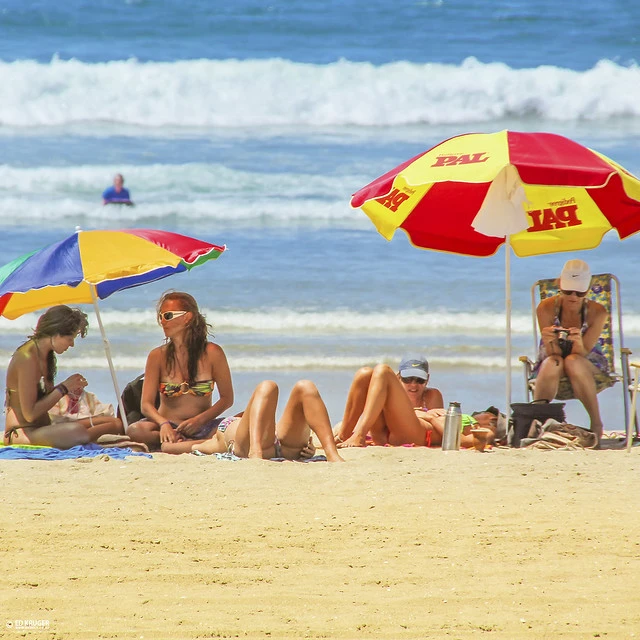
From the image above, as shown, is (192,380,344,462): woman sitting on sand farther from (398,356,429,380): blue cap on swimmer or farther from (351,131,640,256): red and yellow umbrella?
(351,131,640,256): red and yellow umbrella

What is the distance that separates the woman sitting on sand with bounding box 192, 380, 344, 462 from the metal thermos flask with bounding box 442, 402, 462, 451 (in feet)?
2.12

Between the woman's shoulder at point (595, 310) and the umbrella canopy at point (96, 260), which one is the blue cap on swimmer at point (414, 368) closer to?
the woman's shoulder at point (595, 310)

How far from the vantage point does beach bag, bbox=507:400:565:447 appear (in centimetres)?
572

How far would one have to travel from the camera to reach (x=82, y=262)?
→ 534cm

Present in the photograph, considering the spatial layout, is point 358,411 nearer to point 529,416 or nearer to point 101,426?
point 529,416

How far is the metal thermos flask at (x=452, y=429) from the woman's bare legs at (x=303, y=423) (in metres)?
0.64

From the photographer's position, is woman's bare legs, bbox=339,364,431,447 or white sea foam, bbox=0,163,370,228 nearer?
woman's bare legs, bbox=339,364,431,447

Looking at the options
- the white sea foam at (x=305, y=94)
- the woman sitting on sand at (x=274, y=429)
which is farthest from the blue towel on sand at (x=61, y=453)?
the white sea foam at (x=305, y=94)

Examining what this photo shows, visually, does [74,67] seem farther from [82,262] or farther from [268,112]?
[82,262]

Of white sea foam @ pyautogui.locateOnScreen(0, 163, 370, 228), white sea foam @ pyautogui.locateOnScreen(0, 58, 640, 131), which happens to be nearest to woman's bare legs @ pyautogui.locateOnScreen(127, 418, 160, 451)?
white sea foam @ pyautogui.locateOnScreen(0, 163, 370, 228)

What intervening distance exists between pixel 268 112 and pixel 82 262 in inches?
680

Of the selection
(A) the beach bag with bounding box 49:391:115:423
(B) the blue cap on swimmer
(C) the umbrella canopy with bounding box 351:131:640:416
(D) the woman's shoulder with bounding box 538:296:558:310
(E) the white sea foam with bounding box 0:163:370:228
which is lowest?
(A) the beach bag with bounding box 49:391:115:423

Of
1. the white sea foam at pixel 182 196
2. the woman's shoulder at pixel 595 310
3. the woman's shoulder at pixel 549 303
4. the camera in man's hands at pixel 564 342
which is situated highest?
the white sea foam at pixel 182 196

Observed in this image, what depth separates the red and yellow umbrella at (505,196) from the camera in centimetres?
512
